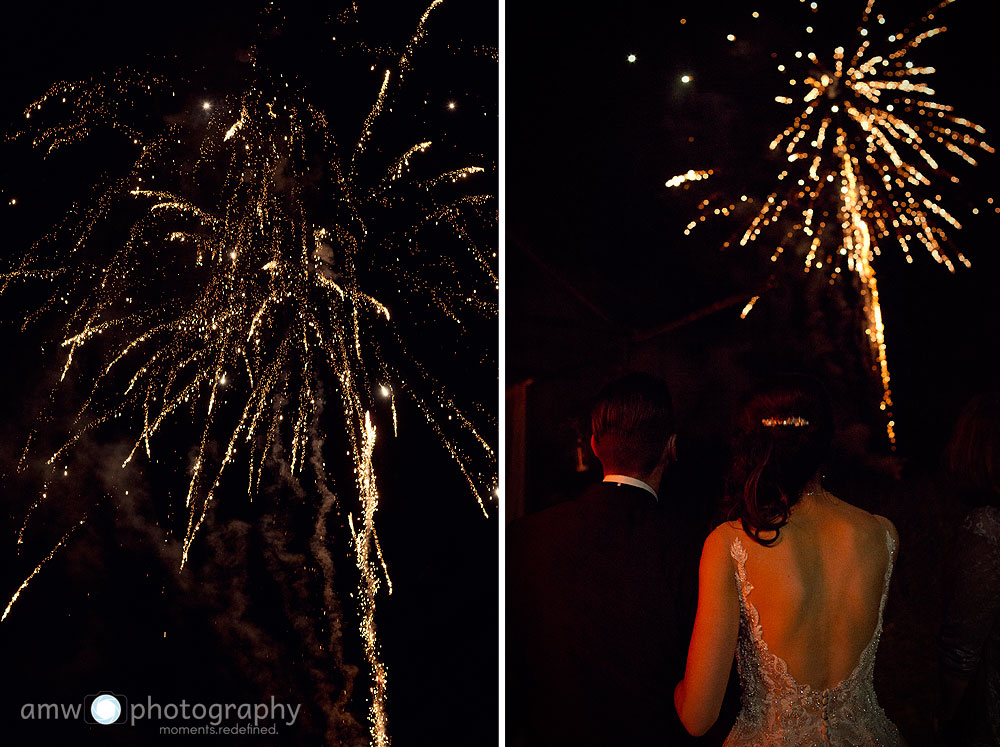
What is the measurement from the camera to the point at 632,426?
1684mm

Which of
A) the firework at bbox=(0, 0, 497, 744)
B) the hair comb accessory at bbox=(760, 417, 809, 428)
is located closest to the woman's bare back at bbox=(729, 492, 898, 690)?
the hair comb accessory at bbox=(760, 417, 809, 428)

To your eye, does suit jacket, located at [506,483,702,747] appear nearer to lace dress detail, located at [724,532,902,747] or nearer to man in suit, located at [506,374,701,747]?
man in suit, located at [506,374,701,747]

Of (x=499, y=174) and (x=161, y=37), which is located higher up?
(x=161, y=37)

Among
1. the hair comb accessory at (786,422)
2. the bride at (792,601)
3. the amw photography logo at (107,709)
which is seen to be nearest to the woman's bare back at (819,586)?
the bride at (792,601)

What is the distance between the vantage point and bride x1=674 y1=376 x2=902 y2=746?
5.03 feet

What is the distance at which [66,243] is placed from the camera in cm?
183

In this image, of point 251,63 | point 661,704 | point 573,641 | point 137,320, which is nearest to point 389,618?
point 573,641

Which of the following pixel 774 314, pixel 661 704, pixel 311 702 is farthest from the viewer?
pixel 774 314

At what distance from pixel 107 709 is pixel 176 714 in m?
0.17

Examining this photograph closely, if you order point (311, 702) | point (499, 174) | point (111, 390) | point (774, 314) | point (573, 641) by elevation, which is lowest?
point (311, 702)

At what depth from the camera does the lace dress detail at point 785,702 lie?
1.55 m

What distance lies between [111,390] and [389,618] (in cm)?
93

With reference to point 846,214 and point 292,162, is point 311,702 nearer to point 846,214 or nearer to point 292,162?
point 292,162

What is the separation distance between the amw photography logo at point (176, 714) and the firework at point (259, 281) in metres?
0.27
